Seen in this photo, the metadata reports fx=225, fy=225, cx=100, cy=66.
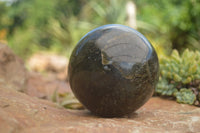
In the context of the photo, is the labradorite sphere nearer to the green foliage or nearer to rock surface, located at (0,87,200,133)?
rock surface, located at (0,87,200,133)

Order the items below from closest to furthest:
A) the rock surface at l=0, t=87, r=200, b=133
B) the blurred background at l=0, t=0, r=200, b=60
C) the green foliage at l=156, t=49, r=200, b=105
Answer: the rock surface at l=0, t=87, r=200, b=133
the green foliage at l=156, t=49, r=200, b=105
the blurred background at l=0, t=0, r=200, b=60

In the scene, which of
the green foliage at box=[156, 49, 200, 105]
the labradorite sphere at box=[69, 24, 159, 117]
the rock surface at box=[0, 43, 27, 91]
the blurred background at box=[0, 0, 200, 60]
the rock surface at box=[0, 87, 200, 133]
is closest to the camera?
the rock surface at box=[0, 87, 200, 133]

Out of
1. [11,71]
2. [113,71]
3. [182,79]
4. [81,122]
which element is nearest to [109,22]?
[11,71]

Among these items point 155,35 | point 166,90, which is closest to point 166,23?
point 155,35

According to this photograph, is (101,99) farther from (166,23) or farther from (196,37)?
(166,23)

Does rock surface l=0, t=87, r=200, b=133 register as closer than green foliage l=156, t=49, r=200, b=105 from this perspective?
Yes

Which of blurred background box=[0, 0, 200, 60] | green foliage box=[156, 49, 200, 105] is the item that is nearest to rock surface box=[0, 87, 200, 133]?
green foliage box=[156, 49, 200, 105]
